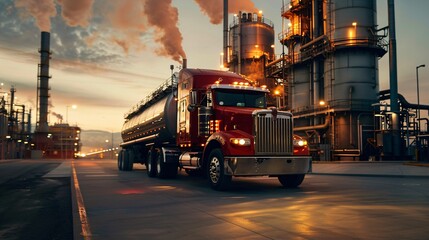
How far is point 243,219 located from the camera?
25.3 ft

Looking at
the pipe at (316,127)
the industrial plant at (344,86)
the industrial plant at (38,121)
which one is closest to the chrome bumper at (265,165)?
the industrial plant at (344,86)

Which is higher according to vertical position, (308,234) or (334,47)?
(334,47)

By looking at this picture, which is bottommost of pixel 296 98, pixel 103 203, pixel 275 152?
pixel 103 203

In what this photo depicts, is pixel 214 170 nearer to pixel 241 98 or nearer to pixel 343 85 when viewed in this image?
pixel 241 98

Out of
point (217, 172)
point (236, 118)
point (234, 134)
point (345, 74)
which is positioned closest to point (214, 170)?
point (217, 172)

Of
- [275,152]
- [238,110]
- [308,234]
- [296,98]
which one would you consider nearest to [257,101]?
[238,110]

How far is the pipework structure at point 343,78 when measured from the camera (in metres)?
40.8

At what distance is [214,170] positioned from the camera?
13617 millimetres

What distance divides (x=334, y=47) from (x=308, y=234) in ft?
125

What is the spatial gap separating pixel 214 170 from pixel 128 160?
14072mm

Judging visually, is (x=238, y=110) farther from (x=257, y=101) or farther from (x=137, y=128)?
(x=137, y=128)

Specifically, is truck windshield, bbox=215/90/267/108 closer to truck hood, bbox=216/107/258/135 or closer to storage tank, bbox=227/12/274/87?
truck hood, bbox=216/107/258/135

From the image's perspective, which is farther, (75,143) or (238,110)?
(75,143)

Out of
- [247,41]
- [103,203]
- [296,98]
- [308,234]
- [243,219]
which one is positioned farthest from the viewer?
[247,41]
